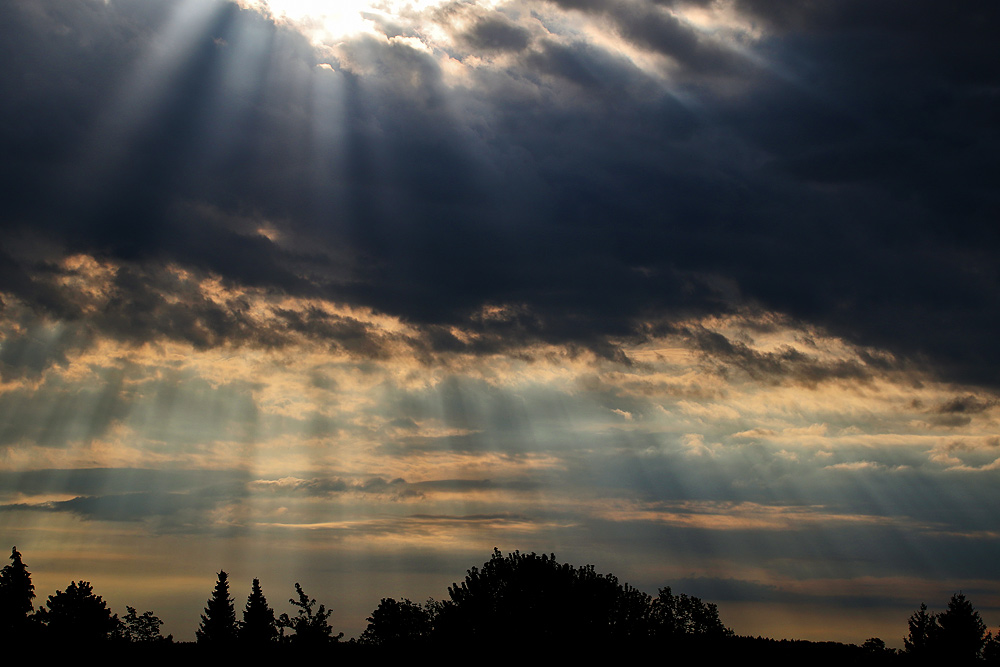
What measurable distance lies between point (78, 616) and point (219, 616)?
28.9m

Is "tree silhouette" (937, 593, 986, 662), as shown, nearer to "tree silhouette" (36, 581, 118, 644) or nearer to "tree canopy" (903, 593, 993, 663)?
"tree canopy" (903, 593, 993, 663)

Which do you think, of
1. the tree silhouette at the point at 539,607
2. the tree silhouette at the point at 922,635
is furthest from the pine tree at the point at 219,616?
the tree silhouette at the point at 922,635

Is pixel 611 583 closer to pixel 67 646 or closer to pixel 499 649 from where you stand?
pixel 499 649

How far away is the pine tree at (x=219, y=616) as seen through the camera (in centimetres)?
14725

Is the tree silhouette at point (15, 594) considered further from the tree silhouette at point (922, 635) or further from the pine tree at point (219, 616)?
the tree silhouette at point (922, 635)

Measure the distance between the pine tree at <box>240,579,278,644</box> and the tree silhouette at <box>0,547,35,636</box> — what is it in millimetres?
33938

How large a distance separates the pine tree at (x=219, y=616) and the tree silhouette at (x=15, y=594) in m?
31.4

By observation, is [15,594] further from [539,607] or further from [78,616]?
[539,607]

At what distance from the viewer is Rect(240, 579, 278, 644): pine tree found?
459 ft

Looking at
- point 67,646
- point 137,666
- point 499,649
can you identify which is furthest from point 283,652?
point 499,649

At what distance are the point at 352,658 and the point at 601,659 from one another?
35.4 m

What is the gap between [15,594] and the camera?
123 meters

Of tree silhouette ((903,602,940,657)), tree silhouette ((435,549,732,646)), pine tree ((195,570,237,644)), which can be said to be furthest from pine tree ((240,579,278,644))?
tree silhouette ((903,602,940,657))

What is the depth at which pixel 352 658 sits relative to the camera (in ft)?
358
